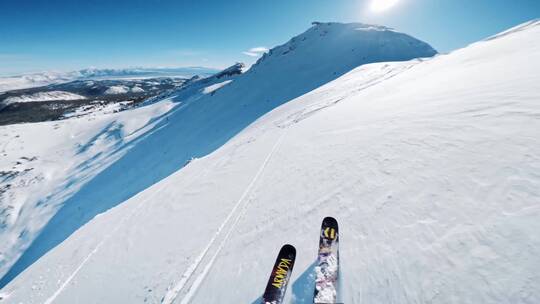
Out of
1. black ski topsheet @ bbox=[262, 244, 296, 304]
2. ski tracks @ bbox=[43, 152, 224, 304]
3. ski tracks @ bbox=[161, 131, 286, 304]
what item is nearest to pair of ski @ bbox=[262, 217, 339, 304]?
black ski topsheet @ bbox=[262, 244, 296, 304]

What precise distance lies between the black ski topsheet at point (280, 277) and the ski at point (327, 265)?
583 millimetres

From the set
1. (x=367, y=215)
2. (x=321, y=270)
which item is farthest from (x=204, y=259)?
(x=367, y=215)

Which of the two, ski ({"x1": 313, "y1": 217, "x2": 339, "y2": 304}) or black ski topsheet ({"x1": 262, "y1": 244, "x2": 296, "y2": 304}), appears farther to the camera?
black ski topsheet ({"x1": 262, "y1": 244, "x2": 296, "y2": 304})

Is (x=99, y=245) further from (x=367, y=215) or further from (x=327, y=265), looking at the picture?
(x=367, y=215)

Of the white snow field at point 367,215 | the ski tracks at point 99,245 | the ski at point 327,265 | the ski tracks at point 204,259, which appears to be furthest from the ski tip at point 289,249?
the ski tracks at point 99,245

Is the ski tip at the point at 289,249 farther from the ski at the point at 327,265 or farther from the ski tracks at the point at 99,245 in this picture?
the ski tracks at the point at 99,245

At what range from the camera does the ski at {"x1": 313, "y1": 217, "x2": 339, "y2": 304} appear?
442cm

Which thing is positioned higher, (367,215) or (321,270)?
(367,215)

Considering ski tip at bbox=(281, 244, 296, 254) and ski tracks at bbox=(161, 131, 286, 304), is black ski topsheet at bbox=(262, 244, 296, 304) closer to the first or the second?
ski tip at bbox=(281, 244, 296, 254)

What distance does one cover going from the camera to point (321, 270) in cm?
487

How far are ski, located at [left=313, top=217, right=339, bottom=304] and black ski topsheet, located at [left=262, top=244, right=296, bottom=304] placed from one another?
58cm

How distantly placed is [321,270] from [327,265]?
0.55 feet

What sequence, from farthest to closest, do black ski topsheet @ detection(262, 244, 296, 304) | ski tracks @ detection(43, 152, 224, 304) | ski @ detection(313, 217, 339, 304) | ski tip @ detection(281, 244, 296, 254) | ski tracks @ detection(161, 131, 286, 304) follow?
ski tracks @ detection(43, 152, 224, 304) → ski tracks @ detection(161, 131, 286, 304) → ski tip @ detection(281, 244, 296, 254) → black ski topsheet @ detection(262, 244, 296, 304) → ski @ detection(313, 217, 339, 304)

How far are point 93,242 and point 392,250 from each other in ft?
35.9
